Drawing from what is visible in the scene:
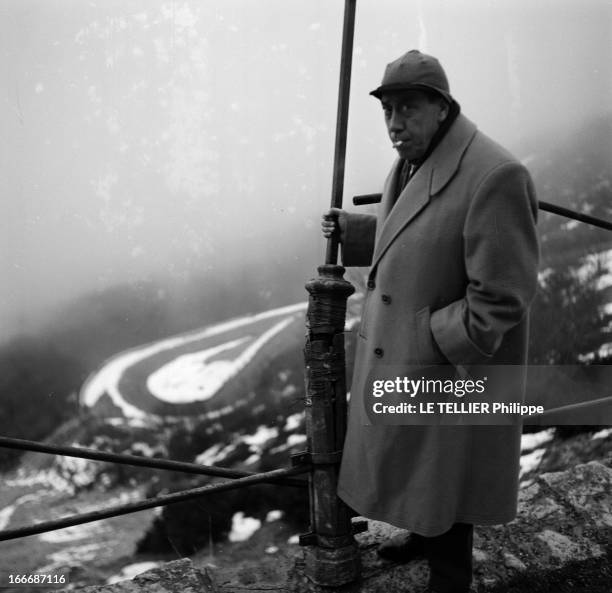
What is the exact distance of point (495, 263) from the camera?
1221mm

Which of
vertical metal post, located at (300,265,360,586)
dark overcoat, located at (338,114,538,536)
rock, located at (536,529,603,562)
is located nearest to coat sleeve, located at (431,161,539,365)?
dark overcoat, located at (338,114,538,536)

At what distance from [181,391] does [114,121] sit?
182cm

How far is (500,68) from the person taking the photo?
13.9 feet

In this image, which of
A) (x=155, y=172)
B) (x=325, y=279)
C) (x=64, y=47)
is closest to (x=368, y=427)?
(x=325, y=279)

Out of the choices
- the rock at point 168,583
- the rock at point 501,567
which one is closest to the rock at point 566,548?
the rock at point 501,567

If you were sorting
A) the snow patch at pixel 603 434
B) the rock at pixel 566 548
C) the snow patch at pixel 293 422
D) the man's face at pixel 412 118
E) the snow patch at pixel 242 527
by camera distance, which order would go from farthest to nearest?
the snow patch at pixel 603 434
the snow patch at pixel 293 422
the snow patch at pixel 242 527
the rock at pixel 566 548
the man's face at pixel 412 118

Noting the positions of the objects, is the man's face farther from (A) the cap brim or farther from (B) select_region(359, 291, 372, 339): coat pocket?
(B) select_region(359, 291, 372, 339): coat pocket

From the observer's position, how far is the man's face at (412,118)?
1.33 meters

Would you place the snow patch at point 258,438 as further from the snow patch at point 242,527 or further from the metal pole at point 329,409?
the metal pole at point 329,409

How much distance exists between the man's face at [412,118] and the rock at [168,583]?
1.14 metres

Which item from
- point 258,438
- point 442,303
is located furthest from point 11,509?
point 442,303

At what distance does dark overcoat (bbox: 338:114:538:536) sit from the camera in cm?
123

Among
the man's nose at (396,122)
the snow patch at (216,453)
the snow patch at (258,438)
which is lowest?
the snow patch at (216,453)

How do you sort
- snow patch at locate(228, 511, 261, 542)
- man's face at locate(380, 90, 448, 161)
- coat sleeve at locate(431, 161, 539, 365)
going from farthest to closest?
snow patch at locate(228, 511, 261, 542) → man's face at locate(380, 90, 448, 161) → coat sleeve at locate(431, 161, 539, 365)
